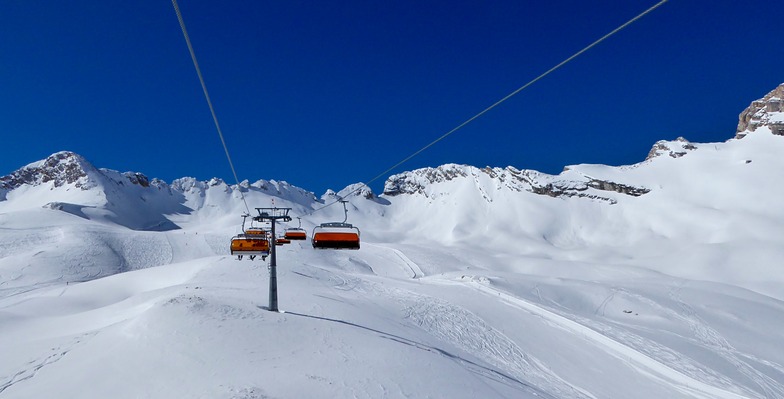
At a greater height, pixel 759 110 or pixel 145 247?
pixel 759 110

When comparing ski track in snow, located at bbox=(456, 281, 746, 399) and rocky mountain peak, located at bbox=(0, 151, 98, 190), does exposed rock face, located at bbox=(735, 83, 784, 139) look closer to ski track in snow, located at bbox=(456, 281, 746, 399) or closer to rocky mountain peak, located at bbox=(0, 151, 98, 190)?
ski track in snow, located at bbox=(456, 281, 746, 399)

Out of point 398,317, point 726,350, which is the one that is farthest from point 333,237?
point 726,350

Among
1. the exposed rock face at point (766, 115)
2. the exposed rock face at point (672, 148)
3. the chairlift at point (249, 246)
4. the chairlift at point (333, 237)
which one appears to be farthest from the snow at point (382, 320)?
the exposed rock face at point (766, 115)

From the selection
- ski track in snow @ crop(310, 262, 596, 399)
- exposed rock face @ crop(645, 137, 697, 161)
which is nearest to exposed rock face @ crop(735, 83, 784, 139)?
exposed rock face @ crop(645, 137, 697, 161)

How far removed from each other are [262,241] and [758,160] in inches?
5873

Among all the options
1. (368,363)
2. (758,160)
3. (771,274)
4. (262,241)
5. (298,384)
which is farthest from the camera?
(758,160)

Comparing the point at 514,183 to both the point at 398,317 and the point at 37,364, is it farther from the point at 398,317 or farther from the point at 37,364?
the point at 37,364

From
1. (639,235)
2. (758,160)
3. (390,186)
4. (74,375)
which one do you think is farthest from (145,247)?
(758,160)

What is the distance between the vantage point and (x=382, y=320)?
71.6ft

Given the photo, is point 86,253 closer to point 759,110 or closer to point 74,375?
point 74,375

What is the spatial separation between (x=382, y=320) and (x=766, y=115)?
561ft

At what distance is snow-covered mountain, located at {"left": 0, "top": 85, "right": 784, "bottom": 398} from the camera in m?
12.2

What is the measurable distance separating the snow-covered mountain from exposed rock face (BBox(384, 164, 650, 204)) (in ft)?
86.8

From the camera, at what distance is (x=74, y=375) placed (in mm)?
11484
